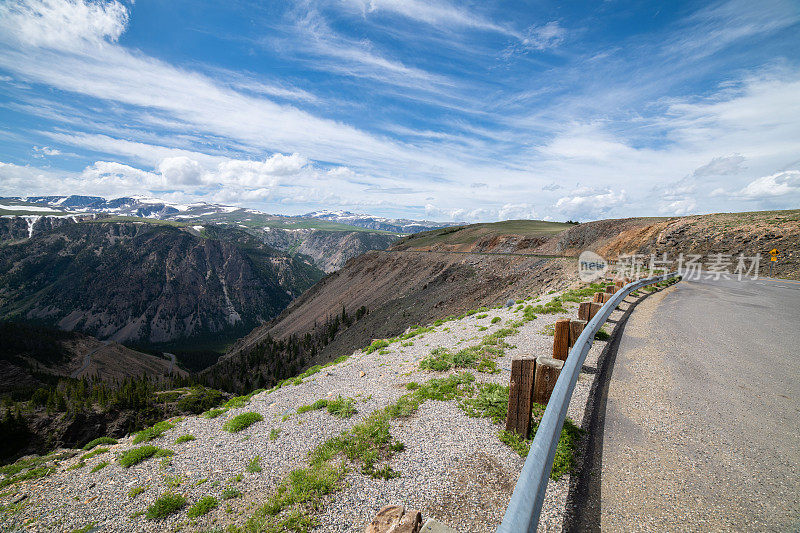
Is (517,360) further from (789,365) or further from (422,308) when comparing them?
(422,308)

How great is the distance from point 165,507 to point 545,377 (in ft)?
27.2

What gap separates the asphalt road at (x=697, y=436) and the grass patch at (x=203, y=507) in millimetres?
6782

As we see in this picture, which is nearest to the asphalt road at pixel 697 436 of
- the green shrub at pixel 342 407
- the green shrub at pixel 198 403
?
the green shrub at pixel 342 407

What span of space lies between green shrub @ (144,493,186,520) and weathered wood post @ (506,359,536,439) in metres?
7.14

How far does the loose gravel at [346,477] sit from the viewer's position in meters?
4.64

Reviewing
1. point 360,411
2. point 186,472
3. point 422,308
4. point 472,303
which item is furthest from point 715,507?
point 422,308

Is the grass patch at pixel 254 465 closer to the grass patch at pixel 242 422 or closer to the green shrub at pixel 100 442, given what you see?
the grass patch at pixel 242 422

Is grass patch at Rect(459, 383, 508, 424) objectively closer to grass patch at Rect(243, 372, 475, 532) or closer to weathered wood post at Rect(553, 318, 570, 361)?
grass patch at Rect(243, 372, 475, 532)

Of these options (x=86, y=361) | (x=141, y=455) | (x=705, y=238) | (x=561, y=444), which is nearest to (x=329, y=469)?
(x=561, y=444)

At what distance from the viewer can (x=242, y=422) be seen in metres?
10.5

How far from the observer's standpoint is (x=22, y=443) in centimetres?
4678

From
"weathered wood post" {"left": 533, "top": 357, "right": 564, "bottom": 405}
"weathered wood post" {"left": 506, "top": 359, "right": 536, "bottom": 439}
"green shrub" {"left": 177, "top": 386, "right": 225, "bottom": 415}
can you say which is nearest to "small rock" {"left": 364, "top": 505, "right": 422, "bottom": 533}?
"weathered wood post" {"left": 506, "top": 359, "right": 536, "bottom": 439}

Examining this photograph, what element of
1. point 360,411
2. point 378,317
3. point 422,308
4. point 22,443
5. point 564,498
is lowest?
point 22,443

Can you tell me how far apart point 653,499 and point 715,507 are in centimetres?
58
